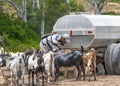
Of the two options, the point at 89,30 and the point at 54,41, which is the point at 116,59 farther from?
the point at 54,41

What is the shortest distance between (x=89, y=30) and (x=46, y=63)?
337 centimetres

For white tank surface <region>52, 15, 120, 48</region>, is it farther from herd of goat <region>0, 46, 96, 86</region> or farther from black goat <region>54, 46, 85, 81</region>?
black goat <region>54, 46, 85, 81</region>

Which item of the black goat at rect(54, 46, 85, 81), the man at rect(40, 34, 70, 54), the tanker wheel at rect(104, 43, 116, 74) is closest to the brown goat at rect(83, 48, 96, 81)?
the black goat at rect(54, 46, 85, 81)

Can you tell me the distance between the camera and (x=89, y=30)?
1803 centimetres

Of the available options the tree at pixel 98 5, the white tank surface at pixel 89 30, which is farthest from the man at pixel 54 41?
the tree at pixel 98 5

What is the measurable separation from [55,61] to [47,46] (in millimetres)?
1615

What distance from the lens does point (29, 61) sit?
1485cm

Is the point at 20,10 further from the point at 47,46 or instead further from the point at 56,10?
the point at 47,46

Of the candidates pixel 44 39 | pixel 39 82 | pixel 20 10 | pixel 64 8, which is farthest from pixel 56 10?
pixel 39 82

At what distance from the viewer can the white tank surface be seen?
18.1m

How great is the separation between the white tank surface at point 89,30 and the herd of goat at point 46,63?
1.44 metres

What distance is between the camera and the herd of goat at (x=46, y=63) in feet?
47.5

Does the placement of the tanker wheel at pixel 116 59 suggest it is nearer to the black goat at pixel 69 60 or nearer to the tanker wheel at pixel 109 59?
the tanker wheel at pixel 109 59

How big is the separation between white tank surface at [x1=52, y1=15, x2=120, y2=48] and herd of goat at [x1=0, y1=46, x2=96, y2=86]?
144 cm
